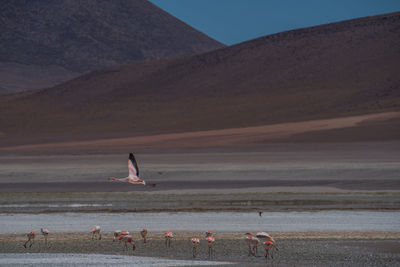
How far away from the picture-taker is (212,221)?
1697 cm

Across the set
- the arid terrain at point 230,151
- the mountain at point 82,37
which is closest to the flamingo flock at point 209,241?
the arid terrain at point 230,151

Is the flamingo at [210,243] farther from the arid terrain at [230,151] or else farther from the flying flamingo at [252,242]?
the flying flamingo at [252,242]

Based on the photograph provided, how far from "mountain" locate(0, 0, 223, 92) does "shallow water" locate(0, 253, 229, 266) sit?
124m

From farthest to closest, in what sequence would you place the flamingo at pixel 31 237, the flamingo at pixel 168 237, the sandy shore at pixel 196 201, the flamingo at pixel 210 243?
the sandy shore at pixel 196 201 → the flamingo at pixel 31 237 → the flamingo at pixel 168 237 → the flamingo at pixel 210 243

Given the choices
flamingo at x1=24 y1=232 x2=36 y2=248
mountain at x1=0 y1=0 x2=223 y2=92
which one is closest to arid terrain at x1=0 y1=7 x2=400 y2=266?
flamingo at x1=24 y1=232 x2=36 y2=248

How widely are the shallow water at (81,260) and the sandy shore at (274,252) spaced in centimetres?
34

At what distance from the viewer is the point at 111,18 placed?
547ft

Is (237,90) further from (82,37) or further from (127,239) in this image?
(82,37)

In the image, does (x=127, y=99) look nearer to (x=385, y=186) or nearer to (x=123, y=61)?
(x=385, y=186)

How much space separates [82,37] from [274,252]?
149 m

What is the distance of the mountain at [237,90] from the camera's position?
61906mm

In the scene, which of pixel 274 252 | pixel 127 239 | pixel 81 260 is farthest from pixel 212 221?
pixel 81 260

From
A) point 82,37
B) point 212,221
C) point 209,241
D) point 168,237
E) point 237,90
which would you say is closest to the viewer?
point 209,241

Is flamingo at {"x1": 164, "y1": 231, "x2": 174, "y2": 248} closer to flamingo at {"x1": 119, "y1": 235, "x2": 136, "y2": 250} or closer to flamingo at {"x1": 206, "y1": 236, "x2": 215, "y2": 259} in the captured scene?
flamingo at {"x1": 119, "y1": 235, "x2": 136, "y2": 250}
